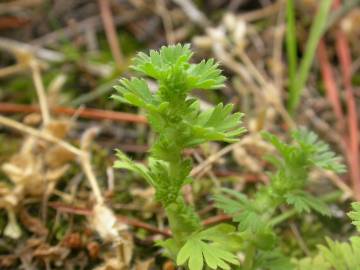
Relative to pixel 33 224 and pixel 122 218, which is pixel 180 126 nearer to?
pixel 122 218

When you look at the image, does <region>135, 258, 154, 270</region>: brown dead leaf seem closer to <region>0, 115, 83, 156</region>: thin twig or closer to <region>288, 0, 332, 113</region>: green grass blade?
<region>0, 115, 83, 156</region>: thin twig

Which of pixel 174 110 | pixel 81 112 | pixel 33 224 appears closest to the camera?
pixel 174 110

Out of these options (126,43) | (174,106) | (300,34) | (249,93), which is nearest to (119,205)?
(174,106)

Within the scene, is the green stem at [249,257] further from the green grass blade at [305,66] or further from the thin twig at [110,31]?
the thin twig at [110,31]

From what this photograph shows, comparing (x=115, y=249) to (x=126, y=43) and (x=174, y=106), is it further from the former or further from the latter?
(x=126, y=43)

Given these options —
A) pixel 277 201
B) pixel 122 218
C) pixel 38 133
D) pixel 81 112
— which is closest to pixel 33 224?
pixel 122 218

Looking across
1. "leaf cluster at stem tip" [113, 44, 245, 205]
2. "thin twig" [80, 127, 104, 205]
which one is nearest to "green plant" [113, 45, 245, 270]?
"leaf cluster at stem tip" [113, 44, 245, 205]

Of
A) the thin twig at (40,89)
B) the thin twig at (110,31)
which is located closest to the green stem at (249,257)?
the thin twig at (40,89)

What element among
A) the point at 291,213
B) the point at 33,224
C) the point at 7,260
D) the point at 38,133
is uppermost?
the point at 38,133
